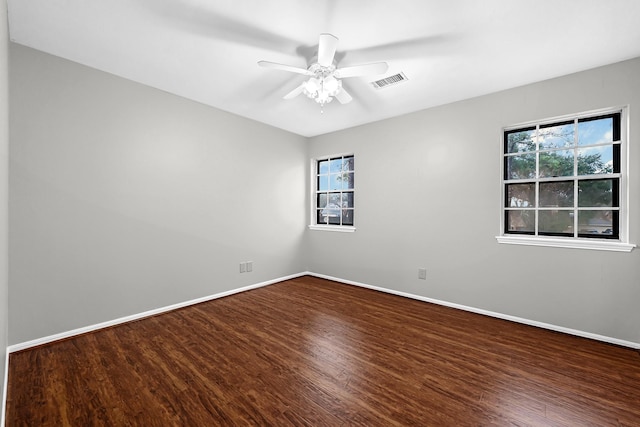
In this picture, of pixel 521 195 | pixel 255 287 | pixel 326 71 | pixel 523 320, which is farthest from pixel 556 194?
pixel 255 287

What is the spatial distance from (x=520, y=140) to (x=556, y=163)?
1.42 feet

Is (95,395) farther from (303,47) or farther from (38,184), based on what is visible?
(303,47)

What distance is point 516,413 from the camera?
164 cm

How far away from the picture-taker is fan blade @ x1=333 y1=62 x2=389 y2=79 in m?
2.15

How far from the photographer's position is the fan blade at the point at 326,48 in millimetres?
1910

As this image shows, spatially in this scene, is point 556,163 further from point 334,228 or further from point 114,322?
point 114,322

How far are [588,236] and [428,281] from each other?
66.9 inches

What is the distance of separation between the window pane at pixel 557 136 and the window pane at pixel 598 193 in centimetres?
45

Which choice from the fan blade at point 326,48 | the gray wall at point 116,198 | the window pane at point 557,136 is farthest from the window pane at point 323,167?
the window pane at point 557,136

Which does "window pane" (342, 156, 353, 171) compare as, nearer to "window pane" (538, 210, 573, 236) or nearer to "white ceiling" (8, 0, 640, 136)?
"white ceiling" (8, 0, 640, 136)

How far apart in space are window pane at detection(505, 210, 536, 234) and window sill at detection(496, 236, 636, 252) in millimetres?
161

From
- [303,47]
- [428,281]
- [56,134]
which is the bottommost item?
[428,281]

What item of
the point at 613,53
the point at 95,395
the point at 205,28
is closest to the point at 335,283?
the point at 95,395

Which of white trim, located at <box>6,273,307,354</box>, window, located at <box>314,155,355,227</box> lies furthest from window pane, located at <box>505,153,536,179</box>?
white trim, located at <box>6,273,307,354</box>
